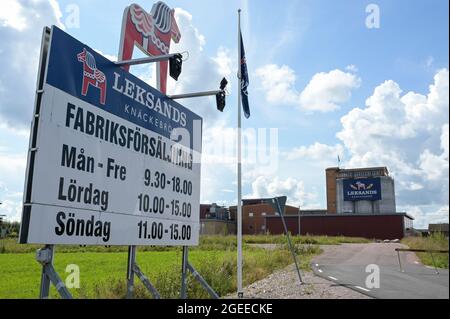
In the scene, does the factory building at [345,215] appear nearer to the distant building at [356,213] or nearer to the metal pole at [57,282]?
the distant building at [356,213]

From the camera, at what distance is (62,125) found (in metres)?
5.59

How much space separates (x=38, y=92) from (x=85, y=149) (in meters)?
0.99

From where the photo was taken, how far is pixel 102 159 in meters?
6.29

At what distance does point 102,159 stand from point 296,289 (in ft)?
24.8

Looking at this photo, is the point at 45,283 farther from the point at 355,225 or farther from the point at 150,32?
the point at 355,225

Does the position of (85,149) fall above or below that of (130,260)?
above

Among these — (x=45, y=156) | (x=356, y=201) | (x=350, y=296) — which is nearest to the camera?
(x=45, y=156)

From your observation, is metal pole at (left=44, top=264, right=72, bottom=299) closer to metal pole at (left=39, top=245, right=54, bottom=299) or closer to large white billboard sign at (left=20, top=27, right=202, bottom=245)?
metal pole at (left=39, top=245, right=54, bottom=299)

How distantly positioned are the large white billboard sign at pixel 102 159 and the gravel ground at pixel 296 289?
143 inches

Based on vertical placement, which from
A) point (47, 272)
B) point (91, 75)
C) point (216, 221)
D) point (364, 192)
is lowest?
point (47, 272)

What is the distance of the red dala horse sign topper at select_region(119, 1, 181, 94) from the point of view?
8.14 metres

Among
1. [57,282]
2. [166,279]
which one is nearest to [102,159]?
[57,282]
